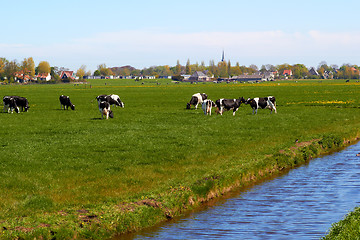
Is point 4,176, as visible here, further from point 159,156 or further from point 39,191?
point 159,156

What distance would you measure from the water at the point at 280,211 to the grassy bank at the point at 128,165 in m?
0.90

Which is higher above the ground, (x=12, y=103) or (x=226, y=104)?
(x=226, y=104)

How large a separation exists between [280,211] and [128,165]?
7374mm

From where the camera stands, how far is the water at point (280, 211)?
14289mm

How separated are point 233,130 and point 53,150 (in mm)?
13441

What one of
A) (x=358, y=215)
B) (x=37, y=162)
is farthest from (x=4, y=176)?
(x=358, y=215)

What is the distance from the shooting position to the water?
14289mm

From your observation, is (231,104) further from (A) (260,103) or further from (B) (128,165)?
(B) (128,165)

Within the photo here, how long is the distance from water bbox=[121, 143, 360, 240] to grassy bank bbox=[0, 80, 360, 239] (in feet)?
2.96

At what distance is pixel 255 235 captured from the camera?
14.1 meters

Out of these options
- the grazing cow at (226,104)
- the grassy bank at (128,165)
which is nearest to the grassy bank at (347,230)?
the grassy bank at (128,165)

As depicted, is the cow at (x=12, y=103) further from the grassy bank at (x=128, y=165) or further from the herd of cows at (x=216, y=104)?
the grassy bank at (x=128, y=165)

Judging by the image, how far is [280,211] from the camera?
1659 cm

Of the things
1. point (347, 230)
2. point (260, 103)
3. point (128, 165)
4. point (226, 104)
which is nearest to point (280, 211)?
point (347, 230)
